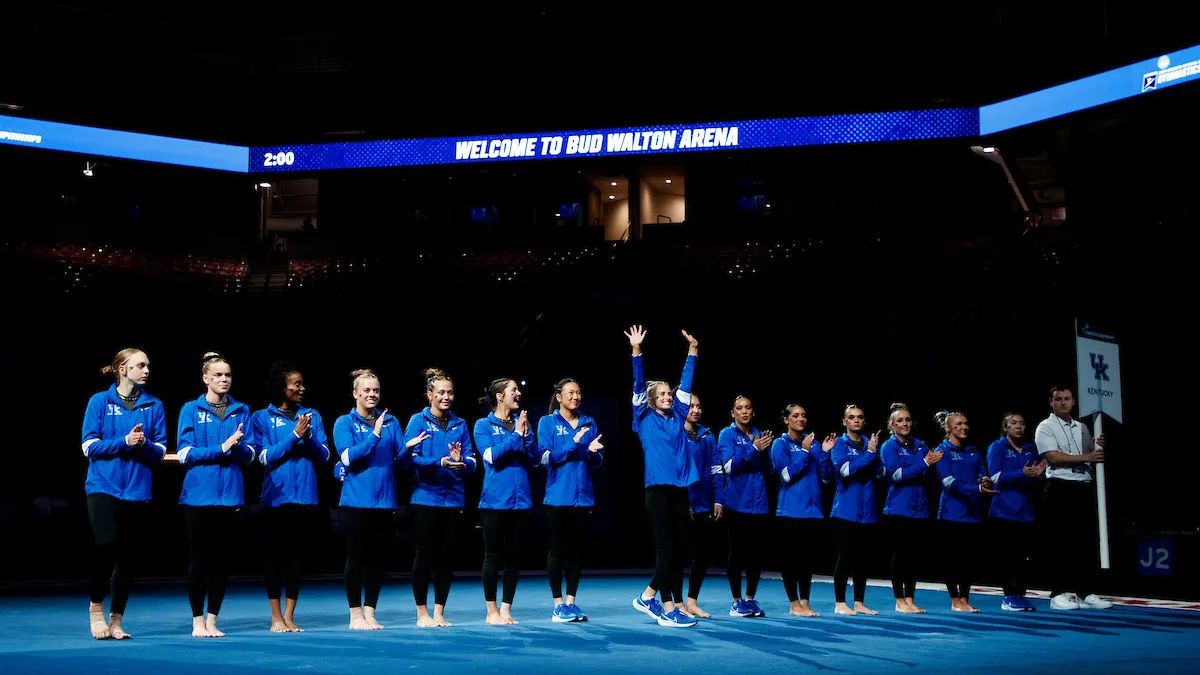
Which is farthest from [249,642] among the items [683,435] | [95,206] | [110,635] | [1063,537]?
[95,206]

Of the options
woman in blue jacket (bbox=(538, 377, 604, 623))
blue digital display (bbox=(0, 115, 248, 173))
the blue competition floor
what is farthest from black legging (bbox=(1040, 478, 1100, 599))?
blue digital display (bbox=(0, 115, 248, 173))

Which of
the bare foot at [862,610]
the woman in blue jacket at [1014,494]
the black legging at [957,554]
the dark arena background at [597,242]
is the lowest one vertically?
the bare foot at [862,610]

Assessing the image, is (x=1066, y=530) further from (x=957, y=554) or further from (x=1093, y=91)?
(x=1093, y=91)

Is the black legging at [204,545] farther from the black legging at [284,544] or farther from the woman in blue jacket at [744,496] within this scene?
the woman in blue jacket at [744,496]

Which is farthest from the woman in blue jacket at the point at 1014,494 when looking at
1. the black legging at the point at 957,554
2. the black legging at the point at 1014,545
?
the black legging at the point at 957,554

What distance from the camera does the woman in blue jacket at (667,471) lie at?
8.15 m

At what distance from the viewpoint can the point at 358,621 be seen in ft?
26.7

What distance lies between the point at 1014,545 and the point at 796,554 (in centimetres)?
229

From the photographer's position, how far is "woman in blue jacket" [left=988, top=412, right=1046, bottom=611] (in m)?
10.1

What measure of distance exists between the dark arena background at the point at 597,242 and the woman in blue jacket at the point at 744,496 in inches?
67.6

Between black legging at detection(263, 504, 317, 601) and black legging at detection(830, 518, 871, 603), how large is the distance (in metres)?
4.58

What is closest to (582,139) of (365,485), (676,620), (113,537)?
(365,485)

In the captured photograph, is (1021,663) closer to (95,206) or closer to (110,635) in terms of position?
(110,635)

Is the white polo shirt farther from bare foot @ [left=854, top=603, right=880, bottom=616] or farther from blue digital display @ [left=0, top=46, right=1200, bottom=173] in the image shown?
blue digital display @ [left=0, top=46, right=1200, bottom=173]
